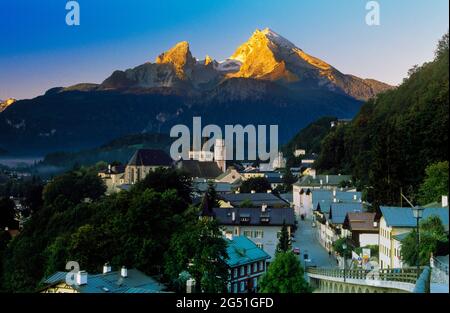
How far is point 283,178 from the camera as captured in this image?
91.7 metres

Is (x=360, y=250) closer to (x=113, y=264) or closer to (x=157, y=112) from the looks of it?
(x=113, y=264)

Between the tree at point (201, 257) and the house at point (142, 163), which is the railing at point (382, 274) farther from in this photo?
the house at point (142, 163)

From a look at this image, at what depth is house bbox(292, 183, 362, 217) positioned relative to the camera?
A: 50.4 meters

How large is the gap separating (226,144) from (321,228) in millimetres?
80100

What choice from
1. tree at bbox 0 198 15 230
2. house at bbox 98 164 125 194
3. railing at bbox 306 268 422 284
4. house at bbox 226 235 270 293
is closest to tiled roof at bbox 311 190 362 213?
house at bbox 226 235 270 293

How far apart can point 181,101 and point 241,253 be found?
11681 centimetres

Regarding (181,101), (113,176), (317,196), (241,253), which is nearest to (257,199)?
(317,196)

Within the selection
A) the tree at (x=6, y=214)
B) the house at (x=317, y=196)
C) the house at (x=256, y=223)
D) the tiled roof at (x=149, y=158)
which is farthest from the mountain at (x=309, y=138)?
the house at (x=256, y=223)

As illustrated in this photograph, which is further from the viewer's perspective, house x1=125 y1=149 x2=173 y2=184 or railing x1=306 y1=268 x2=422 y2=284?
house x1=125 y1=149 x2=173 y2=184

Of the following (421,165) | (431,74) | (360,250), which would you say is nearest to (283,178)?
(431,74)

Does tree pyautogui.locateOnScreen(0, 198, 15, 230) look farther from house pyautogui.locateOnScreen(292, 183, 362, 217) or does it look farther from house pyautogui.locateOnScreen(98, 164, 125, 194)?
house pyautogui.locateOnScreen(292, 183, 362, 217)

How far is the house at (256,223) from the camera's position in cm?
4072

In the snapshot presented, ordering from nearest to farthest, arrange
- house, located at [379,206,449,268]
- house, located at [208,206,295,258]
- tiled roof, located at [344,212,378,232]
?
1. house, located at [379,206,449,268]
2. tiled roof, located at [344,212,378,232]
3. house, located at [208,206,295,258]

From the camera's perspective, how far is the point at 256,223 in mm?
41094
